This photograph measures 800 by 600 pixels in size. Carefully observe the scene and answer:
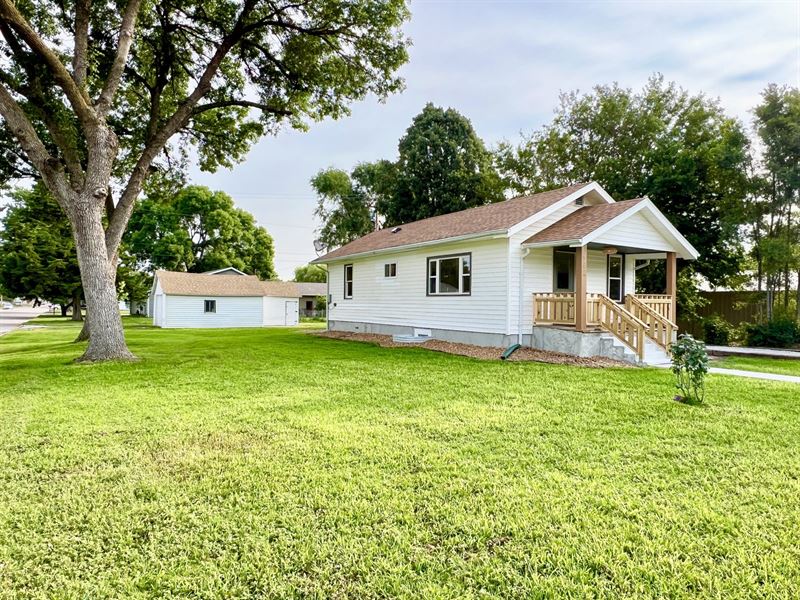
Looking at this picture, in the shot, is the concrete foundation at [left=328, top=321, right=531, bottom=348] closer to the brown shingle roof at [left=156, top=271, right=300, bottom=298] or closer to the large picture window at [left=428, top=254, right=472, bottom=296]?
the large picture window at [left=428, top=254, right=472, bottom=296]

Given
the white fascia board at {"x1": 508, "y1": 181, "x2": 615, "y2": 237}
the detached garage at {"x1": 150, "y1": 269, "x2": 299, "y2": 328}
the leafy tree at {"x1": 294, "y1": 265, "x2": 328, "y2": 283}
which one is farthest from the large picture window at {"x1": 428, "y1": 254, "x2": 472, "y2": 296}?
the leafy tree at {"x1": 294, "y1": 265, "x2": 328, "y2": 283}

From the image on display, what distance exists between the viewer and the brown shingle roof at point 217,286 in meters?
27.3

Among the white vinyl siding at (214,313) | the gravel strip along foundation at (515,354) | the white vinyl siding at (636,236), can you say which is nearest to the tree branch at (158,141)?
the gravel strip along foundation at (515,354)

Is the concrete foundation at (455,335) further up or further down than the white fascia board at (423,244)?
further down

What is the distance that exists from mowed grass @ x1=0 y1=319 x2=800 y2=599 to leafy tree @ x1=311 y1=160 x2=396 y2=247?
27.7 metres

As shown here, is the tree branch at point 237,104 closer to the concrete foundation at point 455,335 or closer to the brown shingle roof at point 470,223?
the brown shingle roof at point 470,223

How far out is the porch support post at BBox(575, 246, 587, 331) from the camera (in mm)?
9938

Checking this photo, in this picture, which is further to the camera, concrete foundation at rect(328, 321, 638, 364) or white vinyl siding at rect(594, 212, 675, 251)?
white vinyl siding at rect(594, 212, 675, 251)

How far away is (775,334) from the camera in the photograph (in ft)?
44.0

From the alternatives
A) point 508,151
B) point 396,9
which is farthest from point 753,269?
point 396,9

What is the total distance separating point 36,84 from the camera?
36.3 feet

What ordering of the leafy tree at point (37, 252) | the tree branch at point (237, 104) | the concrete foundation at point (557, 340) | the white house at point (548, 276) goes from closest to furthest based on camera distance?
the concrete foundation at point (557, 340) → the white house at point (548, 276) → the tree branch at point (237, 104) → the leafy tree at point (37, 252)

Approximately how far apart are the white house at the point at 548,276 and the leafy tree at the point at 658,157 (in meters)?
4.51

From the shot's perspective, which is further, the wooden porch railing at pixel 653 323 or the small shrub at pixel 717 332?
the small shrub at pixel 717 332
